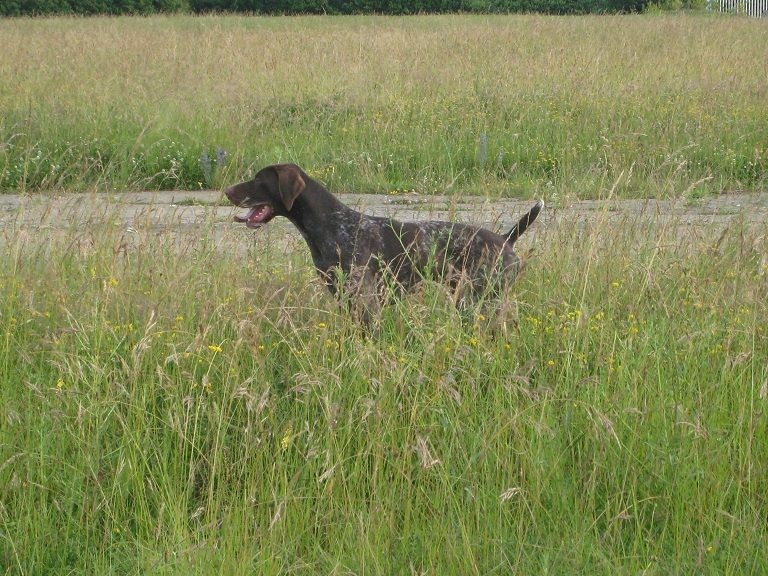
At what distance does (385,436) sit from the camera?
12.0ft

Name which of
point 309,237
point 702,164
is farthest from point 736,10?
point 309,237

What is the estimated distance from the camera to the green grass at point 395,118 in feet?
33.3

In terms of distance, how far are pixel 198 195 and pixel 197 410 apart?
655 cm

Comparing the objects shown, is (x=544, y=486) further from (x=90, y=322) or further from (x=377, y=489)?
(x=90, y=322)

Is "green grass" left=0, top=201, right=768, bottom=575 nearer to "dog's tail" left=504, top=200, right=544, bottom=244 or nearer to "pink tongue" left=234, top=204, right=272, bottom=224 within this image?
"pink tongue" left=234, top=204, right=272, bottom=224

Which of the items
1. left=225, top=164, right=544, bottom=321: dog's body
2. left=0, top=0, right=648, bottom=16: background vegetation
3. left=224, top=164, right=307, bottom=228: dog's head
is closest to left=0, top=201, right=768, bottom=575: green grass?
left=225, top=164, right=544, bottom=321: dog's body

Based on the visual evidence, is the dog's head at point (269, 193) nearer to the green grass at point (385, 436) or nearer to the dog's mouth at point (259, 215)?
the dog's mouth at point (259, 215)

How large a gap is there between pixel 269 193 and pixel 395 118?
6.69m

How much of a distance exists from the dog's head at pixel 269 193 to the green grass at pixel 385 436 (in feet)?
2.54

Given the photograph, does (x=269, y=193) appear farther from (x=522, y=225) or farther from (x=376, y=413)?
(x=376, y=413)

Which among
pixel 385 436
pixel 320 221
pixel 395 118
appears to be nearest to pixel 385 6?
pixel 395 118

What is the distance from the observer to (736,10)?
1754 inches

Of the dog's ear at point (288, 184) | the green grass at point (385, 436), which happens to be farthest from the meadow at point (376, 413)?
the dog's ear at point (288, 184)

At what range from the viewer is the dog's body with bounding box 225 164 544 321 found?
5359 millimetres
